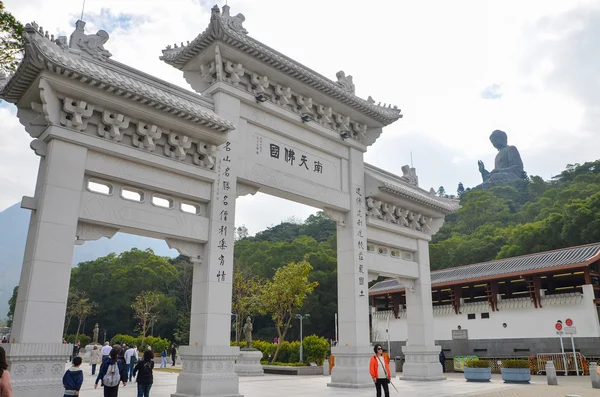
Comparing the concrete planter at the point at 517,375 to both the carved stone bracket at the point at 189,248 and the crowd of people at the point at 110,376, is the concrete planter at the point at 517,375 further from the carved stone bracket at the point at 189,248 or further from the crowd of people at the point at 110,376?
the crowd of people at the point at 110,376

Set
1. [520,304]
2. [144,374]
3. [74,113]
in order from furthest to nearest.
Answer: [520,304]
[74,113]
[144,374]

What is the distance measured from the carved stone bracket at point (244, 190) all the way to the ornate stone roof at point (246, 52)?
3.40 meters

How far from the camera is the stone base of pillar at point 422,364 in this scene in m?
15.9

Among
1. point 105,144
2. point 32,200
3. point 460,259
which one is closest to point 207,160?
point 105,144

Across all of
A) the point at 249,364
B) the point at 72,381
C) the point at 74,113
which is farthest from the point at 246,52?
the point at 249,364

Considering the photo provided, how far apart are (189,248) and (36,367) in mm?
3813

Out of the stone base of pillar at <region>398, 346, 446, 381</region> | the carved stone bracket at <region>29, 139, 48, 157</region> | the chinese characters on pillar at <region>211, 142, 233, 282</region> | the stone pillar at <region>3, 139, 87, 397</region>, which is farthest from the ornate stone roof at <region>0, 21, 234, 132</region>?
the stone base of pillar at <region>398, 346, 446, 381</region>

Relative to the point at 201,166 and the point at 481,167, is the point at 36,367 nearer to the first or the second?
the point at 201,166

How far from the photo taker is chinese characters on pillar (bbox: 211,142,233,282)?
10.9 m

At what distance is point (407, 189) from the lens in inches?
668

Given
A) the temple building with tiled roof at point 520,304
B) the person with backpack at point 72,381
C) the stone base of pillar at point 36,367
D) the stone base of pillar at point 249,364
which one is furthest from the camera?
the temple building with tiled roof at point 520,304

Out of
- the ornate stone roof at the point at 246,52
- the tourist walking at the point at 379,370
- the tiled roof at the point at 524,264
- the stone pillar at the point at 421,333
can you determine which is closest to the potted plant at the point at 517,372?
the stone pillar at the point at 421,333

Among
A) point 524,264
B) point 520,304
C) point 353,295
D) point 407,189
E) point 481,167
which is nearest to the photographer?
point 353,295

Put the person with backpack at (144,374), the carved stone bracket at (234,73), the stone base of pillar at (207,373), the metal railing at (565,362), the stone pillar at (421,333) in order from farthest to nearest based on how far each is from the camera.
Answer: the metal railing at (565,362) < the stone pillar at (421,333) < the carved stone bracket at (234,73) < the stone base of pillar at (207,373) < the person with backpack at (144,374)
